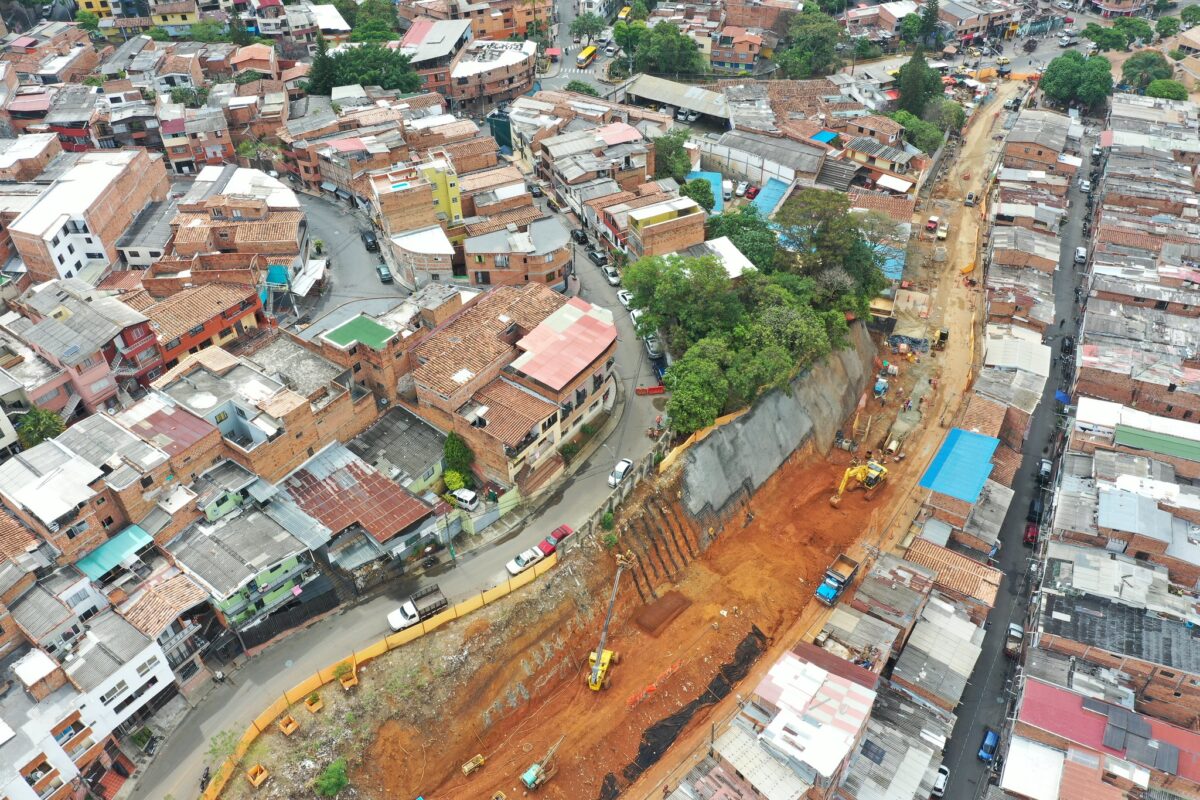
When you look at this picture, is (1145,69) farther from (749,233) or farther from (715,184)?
(749,233)

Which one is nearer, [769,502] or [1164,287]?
[769,502]

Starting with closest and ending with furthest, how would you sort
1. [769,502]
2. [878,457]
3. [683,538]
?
A: [683,538] < [769,502] < [878,457]

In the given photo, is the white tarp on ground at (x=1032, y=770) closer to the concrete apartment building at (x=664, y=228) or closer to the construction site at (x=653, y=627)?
the construction site at (x=653, y=627)

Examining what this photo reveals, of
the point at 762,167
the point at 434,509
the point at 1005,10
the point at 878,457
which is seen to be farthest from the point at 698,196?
the point at 1005,10

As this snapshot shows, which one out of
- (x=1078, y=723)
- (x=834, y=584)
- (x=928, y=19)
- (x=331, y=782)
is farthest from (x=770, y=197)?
(x=331, y=782)

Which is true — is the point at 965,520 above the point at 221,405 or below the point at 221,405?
below

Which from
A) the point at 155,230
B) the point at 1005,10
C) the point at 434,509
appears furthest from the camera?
the point at 1005,10

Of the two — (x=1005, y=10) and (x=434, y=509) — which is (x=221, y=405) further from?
(x=1005, y=10)
